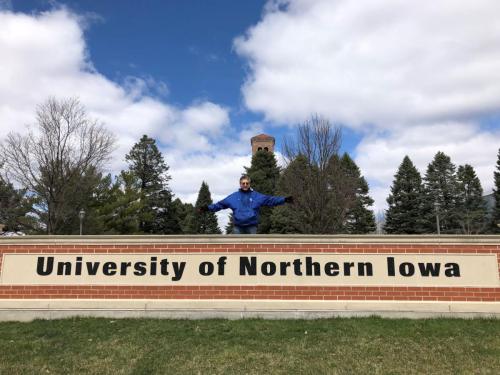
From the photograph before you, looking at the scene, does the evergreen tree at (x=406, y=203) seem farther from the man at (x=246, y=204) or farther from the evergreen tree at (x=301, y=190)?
the man at (x=246, y=204)

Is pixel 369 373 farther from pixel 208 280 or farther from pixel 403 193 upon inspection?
pixel 403 193

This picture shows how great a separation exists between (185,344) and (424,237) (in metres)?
4.23

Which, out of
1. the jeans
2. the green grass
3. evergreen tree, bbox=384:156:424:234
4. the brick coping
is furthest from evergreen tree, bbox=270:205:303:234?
the green grass

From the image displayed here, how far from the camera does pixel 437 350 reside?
496cm

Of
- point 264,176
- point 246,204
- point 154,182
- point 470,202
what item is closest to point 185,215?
point 154,182

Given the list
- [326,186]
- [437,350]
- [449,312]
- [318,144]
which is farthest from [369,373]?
[318,144]

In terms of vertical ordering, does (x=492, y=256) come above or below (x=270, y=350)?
above

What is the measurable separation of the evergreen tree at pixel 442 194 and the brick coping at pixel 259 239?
3806cm

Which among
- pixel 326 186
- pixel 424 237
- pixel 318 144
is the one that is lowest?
pixel 424 237

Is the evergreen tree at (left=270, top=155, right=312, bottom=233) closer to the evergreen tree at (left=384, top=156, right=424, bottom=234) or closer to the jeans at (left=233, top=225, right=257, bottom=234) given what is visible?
the jeans at (left=233, top=225, right=257, bottom=234)

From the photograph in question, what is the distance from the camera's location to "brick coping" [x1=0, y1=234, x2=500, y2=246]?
22.1ft

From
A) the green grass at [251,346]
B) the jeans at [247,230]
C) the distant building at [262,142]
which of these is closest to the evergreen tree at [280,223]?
the jeans at [247,230]

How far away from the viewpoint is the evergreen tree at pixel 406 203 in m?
43.2

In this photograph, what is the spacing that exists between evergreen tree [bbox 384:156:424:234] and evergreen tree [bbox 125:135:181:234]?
84.0ft
